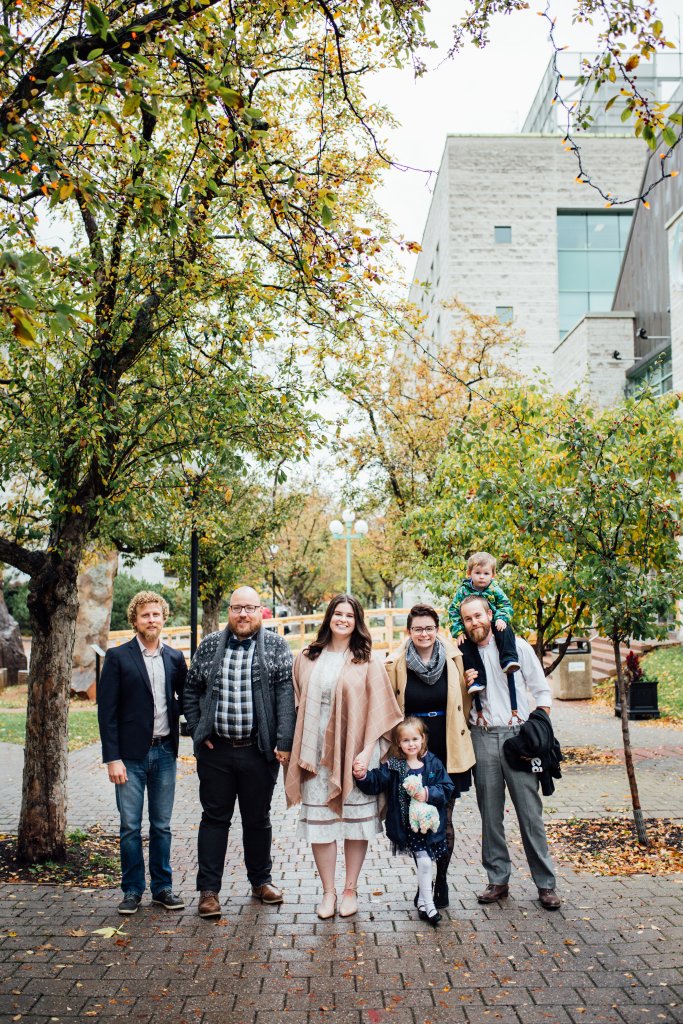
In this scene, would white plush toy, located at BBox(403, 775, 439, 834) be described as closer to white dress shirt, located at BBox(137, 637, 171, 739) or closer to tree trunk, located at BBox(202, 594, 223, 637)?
white dress shirt, located at BBox(137, 637, 171, 739)

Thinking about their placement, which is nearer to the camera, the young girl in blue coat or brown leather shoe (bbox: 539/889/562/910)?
the young girl in blue coat

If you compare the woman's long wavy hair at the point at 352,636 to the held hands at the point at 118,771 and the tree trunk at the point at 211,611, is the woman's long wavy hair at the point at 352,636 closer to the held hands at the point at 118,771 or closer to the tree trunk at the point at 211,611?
the held hands at the point at 118,771

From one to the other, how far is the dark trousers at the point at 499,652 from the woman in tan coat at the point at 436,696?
160 mm

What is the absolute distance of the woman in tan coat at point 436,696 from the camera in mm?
5484

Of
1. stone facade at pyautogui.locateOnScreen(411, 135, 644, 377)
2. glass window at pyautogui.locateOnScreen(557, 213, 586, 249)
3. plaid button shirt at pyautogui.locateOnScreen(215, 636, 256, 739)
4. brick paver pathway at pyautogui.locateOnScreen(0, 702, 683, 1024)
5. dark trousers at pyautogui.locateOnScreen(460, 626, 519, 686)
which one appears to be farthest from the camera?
glass window at pyautogui.locateOnScreen(557, 213, 586, 249)

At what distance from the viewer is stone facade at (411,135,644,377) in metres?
38.0

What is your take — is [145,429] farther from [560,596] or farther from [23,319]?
[560,596]

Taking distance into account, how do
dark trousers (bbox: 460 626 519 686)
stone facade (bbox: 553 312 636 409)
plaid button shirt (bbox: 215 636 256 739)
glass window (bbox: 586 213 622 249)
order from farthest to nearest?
glass window (bbox: 586 213 622 249) < stone facade (bbox: 553 312 636 409) < dark trousers (bbox: 460 626 519 686) < plaid button shirt (bbox: 215 636 256 739)

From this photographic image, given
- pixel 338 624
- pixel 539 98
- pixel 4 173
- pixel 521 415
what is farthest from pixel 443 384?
pixel 539 98

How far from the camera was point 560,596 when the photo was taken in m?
9.74

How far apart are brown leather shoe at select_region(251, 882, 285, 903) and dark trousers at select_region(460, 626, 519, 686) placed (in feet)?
6.34

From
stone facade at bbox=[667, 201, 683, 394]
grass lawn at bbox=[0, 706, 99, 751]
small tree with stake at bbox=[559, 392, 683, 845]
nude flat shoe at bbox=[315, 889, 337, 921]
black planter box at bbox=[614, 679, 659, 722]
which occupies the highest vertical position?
stone facade at bbox=[667, 201, 683, 394]

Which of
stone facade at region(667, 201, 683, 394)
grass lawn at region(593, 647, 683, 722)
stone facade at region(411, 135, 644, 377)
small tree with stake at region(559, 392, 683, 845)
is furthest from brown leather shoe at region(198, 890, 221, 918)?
stone facade at region(411, 135, 644, 377)

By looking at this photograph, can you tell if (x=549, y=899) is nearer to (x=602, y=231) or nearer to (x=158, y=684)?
(x=158, y=684)
